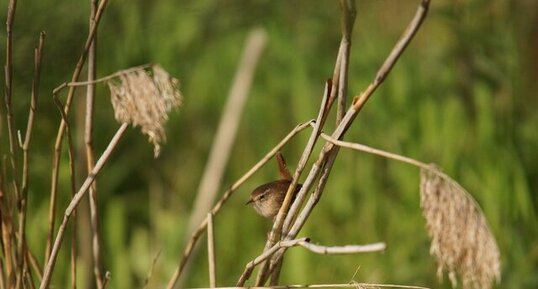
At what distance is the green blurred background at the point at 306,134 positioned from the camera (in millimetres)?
3154

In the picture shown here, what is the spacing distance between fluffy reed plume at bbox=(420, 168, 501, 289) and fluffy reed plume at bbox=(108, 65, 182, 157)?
0.36 m

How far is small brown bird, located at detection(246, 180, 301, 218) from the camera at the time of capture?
63.7 inches

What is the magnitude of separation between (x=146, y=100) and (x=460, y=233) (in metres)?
0.44

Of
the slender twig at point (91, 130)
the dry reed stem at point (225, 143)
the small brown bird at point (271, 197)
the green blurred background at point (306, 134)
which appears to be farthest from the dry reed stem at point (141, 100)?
the green blurred background at point (306, 134)

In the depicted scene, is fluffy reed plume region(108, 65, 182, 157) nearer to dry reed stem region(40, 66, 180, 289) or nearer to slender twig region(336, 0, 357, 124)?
dry reed stem region(40, 66, 180, 289)

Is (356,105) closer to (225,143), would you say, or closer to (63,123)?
(63,123)

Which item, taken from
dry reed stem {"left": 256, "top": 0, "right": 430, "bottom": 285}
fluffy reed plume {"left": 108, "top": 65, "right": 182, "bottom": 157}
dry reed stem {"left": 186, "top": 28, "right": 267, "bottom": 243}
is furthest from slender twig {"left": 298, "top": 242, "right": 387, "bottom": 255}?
dry reed stem {"left": 186, "top": 28, "right": 267, "bottom": 243}

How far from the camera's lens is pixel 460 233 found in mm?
1243

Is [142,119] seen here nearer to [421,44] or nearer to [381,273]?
[381,273]

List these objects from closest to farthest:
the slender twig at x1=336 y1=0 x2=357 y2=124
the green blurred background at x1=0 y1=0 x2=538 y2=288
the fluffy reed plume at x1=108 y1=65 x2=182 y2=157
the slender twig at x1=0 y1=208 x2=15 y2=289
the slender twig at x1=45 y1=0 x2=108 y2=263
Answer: the slender twig at x1=336 y1=0 x2=357 y2=124, the fluffy reed plume at x1=108 y1=65 x2=182 y2=157, the slender twig at x1=45 y1=0 x2=108 y2=263, the slender twig at x1=0 y1=208 x2=15 y2=289, the green blurred background at x1=0 y1=0 x2=538 y2=288

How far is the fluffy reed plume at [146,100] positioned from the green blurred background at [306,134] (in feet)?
4.53

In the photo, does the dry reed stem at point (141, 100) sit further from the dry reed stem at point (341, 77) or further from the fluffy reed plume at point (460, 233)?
the fluffy reed plume at point (460, 233)

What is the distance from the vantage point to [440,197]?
1.25 metres

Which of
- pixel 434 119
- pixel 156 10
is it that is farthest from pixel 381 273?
pixel 156 10
